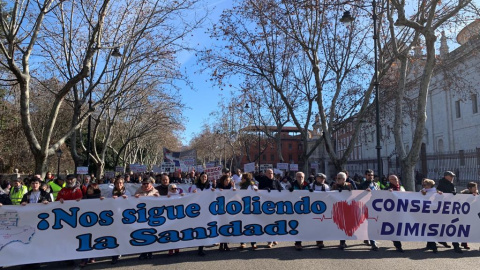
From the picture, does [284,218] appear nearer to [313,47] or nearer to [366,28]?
[313,47]

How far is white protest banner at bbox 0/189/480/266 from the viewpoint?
690cm

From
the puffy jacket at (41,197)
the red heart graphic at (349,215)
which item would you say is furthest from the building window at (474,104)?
the puffy jacket at (41,197)

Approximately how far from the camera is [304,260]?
7031mm

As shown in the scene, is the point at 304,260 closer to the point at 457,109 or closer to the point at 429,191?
the point at 429,191

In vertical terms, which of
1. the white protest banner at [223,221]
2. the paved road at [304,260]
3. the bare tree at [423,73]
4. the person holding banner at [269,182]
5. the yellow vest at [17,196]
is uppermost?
the bare tree at [423,73]

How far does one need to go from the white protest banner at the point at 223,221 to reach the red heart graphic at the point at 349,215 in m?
0.02

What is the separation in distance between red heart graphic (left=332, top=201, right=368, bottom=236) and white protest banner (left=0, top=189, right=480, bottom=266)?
0.07ft

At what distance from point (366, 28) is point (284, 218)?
1318 centimetres

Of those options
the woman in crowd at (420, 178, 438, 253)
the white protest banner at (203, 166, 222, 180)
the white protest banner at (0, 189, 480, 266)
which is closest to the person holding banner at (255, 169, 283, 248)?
the white protest banner at (0, 189, 480, 266)

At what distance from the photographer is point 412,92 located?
4194 centimetres

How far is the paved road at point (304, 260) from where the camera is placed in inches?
261

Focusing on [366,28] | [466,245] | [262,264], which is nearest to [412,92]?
[366,28]

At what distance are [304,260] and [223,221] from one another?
1.78 m

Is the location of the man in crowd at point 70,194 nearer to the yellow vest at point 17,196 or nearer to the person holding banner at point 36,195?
the person holding banner at point 36,195
